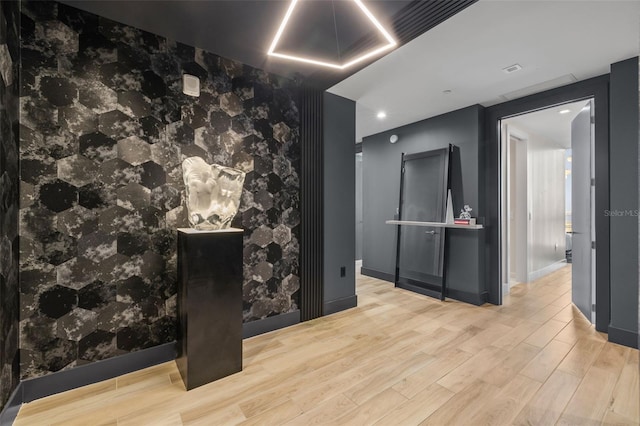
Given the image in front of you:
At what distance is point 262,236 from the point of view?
2793 mm

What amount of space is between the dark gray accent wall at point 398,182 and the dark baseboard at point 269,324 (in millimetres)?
2322

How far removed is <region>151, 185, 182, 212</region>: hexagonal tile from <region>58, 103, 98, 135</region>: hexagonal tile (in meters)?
0.59

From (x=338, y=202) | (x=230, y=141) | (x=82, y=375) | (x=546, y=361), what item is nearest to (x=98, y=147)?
(x=230, y=141)

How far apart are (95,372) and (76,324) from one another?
14.6 inches

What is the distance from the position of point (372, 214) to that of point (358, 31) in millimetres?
3365

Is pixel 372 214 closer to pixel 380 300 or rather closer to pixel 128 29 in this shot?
pixel 380 300

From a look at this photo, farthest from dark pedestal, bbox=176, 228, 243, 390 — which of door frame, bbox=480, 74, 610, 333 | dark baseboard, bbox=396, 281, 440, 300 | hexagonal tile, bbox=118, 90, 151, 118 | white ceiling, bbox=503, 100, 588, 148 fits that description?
white ceiling, bbox=503, 100, 588, 148

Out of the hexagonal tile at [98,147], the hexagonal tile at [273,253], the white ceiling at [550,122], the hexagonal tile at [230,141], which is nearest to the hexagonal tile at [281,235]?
the hexagonal tile at [273,253]

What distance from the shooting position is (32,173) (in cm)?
178

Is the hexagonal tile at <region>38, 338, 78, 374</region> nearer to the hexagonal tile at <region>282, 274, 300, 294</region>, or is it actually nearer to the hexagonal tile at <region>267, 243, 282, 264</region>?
the hexagonal tile at <region>267, 243, 282, 264</region>

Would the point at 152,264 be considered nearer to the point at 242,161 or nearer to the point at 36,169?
the point at 36,169

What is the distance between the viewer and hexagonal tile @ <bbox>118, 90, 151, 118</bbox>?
82.4 inches

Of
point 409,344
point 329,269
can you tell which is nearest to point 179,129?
point 329,269

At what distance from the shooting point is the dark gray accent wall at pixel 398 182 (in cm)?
368
